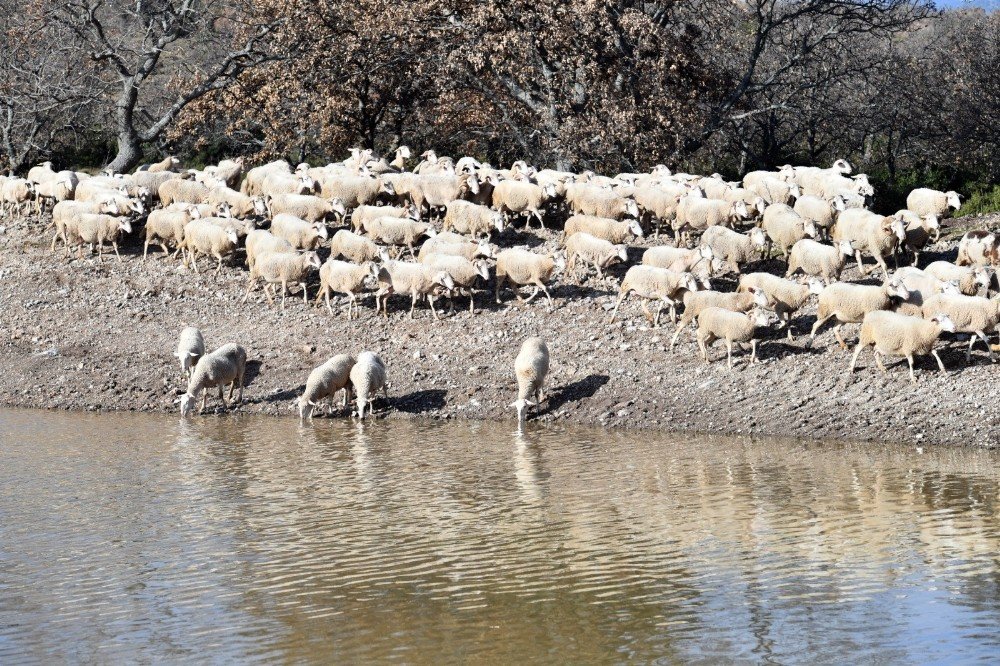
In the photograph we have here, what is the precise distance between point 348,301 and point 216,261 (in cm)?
356

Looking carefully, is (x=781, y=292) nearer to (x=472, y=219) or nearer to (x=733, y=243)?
(x=733, y=243)

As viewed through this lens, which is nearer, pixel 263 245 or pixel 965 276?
pixel 965 276

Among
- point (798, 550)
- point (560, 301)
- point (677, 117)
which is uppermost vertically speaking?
point (677, 117)

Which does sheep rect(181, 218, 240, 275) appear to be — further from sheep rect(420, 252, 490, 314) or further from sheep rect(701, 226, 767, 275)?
sheep rect(701, 226, 767, 275)

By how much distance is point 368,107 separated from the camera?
33.6m

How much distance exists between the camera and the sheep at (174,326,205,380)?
20219 mm

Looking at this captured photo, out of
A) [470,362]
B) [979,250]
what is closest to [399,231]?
[470,362]

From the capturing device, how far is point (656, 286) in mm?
20719

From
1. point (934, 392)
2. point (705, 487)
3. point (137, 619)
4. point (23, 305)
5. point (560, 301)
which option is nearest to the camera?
point (137, 619)

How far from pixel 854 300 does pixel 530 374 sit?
4613mm

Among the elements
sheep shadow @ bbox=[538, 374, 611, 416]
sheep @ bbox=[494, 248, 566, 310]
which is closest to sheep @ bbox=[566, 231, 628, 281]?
sheep @ bbox=[494, 248, 566, 310]

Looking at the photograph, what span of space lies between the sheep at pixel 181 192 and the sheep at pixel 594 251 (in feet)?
26.3

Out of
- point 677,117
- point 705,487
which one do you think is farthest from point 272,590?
point 677,117

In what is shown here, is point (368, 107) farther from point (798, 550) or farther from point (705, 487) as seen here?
point (798, 550)
